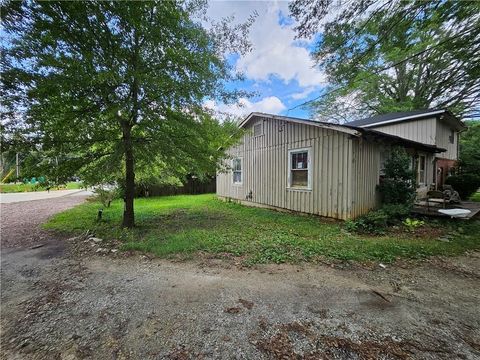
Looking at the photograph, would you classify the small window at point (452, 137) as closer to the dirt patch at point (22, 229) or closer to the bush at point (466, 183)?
the bush at point (466, 183)

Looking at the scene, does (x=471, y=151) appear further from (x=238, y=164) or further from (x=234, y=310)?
(x=234, y=310)

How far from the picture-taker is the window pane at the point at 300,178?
8.49 meters

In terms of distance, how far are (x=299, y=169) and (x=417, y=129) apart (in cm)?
931

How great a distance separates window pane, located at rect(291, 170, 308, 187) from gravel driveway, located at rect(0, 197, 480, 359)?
4.62 meters

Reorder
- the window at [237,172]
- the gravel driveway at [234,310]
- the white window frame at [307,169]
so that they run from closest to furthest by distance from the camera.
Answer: the gravel driveway at [234,310], the white window frame at [307,169], the window at [237,172]

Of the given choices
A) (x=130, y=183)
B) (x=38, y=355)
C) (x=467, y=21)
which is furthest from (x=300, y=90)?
(x=38, y=355)

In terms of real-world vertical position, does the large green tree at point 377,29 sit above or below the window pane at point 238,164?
above

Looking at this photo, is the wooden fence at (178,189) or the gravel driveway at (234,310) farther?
the wooden fence at (178,189)

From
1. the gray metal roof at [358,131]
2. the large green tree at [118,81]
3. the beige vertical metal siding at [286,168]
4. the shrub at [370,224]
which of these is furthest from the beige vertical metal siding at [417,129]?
the large green tree at [118,81]

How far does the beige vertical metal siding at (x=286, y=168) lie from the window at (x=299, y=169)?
0.19m

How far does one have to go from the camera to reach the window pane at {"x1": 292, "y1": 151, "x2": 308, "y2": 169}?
27.8 feet

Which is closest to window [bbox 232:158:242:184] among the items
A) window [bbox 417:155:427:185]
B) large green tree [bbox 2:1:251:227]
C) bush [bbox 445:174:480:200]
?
large green tree [bbox 2:1:251:227]

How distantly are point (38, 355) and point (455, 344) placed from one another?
3.91m

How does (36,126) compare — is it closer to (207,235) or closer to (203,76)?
(203,76)
